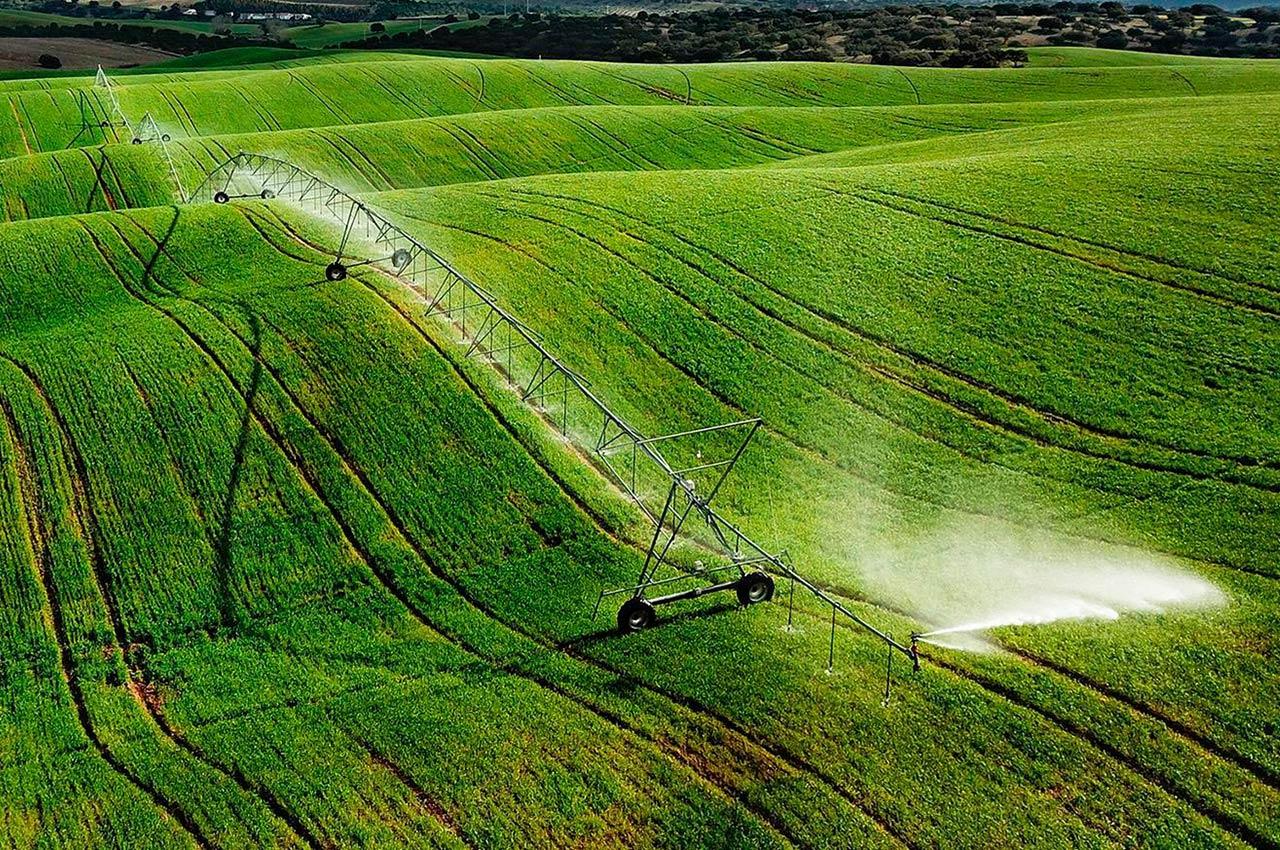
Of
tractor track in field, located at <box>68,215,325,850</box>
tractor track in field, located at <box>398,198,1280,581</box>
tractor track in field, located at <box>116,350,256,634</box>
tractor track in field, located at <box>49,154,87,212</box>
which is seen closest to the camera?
tractor track in field, located at <box>68,215,325,850</box>

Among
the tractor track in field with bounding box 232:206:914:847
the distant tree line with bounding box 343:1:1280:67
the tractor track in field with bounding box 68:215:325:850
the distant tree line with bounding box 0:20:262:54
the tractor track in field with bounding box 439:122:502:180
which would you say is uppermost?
the distant tree line with bounding box 343:1:1280:67

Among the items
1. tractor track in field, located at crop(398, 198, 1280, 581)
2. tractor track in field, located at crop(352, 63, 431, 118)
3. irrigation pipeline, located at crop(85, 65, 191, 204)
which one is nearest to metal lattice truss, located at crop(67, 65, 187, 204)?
irrigation pipeline, located at crop(85, 65, 191, 204)

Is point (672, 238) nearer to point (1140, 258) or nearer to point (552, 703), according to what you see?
point (1140, 258)

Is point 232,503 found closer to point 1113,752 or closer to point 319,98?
point 1113,752

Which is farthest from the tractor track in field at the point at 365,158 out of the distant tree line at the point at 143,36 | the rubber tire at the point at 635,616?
the distant tree line at the point at 143,36

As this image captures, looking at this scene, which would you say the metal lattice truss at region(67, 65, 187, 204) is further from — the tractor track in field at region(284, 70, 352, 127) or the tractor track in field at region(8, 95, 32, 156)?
the tractor track in field at region(284, 70, 352, 127)

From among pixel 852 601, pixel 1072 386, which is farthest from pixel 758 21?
pixel 852 601

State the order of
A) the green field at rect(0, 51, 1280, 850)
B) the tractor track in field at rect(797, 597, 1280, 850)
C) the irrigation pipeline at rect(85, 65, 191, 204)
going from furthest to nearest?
the irrigation pipeline at rect(85, 65, 191, 204) < the green field at rect(0, 51, 1280, 850) < the tractor track in field at rect(797, 597, 1280, 850)
